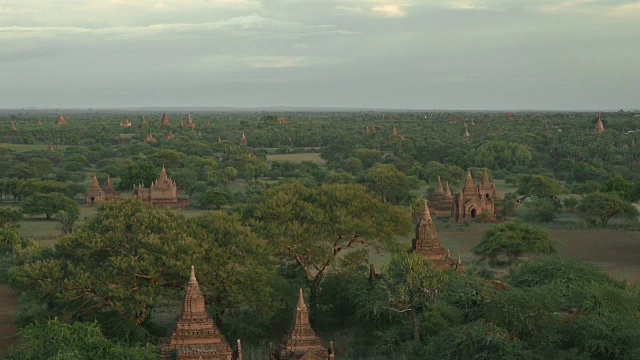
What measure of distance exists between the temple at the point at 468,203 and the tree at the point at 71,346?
33156 mm

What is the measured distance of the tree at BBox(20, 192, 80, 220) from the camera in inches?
2024

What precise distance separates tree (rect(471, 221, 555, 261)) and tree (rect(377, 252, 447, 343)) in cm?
1406

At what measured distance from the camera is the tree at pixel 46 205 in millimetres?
51406

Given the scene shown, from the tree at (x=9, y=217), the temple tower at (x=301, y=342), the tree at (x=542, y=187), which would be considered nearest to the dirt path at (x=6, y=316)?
the temple tower at (x=301, y=342)

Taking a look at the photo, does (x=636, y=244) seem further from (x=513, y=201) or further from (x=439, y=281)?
(x=439, y=281)

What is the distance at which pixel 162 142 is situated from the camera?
112m

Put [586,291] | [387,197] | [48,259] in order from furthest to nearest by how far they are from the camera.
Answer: [387,197] → [48,259] → [586,291]

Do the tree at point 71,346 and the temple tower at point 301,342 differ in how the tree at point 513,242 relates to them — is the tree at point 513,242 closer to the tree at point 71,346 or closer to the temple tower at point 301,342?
the temple tower at point 301,342

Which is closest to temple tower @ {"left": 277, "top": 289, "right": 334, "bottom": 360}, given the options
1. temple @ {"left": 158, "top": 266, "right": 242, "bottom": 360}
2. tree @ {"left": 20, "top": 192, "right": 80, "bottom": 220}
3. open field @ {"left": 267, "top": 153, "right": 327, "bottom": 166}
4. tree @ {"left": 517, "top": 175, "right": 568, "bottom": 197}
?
temple @ {"left": 158, "top": 266, "right": 242, "bottom": 360}

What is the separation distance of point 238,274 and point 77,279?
4.31 m

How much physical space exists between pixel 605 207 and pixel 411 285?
29742mm

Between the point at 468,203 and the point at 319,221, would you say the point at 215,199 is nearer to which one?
the point at 468,203

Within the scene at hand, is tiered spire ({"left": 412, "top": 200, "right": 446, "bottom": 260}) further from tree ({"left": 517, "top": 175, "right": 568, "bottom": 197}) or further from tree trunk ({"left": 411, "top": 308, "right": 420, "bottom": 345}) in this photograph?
tree ({"left": 517, "top": 175, "right": 568, "bottom": 197})

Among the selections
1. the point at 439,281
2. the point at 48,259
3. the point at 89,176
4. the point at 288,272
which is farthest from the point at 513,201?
the point at 89,176
